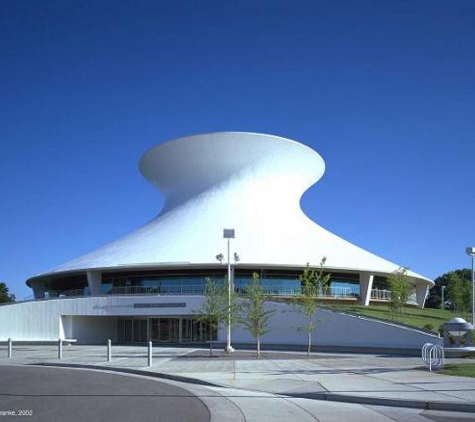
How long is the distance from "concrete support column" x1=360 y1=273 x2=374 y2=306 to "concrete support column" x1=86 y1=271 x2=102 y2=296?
18.9 metres

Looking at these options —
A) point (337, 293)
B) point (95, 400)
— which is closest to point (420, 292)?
point (337, 293)

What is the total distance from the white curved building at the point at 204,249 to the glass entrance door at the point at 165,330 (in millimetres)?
65

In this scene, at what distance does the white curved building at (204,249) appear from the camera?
38.8m

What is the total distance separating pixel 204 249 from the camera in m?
41.6

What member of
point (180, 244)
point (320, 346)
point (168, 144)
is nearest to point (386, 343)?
point (320, 346)

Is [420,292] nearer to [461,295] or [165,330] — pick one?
[461,295]

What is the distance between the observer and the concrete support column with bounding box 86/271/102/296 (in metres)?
43.1

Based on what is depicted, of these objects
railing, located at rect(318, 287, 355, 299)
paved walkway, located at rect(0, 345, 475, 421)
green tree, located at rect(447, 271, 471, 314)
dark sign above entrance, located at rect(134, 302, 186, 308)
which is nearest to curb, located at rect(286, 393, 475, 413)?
paved walkway, located at rect(0, 345, 475, 421)

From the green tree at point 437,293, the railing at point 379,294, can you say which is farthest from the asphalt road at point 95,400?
the green tree at point 437,293

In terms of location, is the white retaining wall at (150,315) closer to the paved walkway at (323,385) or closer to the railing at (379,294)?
the paved walkway at (323,385)

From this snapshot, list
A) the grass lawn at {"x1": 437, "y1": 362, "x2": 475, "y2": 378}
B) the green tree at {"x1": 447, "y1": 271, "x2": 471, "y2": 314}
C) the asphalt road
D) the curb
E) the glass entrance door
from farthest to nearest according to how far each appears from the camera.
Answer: the green tree at {"x1": 447, "y1": 271, "x2": 471, "y2": 314}
the glass entrance door
the grass lawn at {"x1": 437, "y1": 362, "x2": 475, "y2": 378}
the curb
the asphalt road

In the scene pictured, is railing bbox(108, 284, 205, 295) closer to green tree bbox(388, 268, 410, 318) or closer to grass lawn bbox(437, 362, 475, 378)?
green tree bbox(388, 268, 410, 318)

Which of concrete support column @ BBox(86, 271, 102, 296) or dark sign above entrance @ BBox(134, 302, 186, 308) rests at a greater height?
A: concrete support column @ BBox(86, 271, 102, 296)

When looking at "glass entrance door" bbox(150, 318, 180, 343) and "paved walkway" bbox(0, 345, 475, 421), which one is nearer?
"paved walkway" bbox(0, 345, 475, 421)
